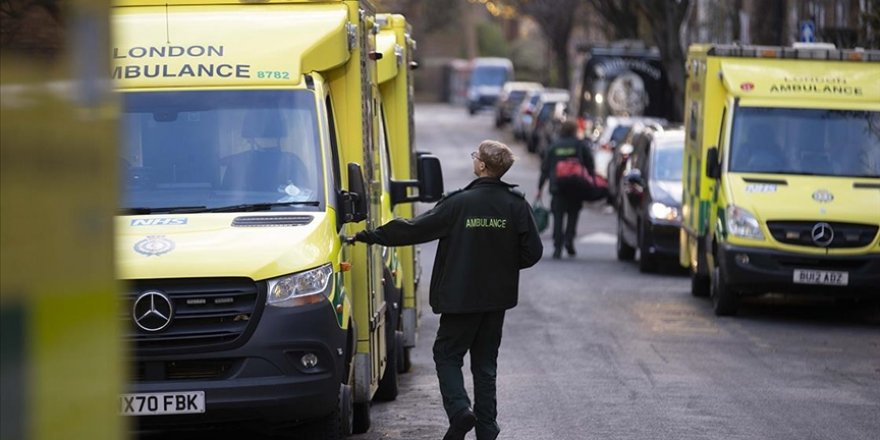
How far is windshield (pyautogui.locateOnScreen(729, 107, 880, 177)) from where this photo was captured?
15.8 metres

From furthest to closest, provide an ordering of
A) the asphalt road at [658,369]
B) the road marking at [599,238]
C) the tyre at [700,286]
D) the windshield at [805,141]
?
the road marking at [599,238]
the tyre at [700,286]
the windshield at [805,141]
the asphalt road at [658,369]

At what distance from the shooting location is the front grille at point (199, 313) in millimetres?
7633

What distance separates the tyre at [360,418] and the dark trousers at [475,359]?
101 cm

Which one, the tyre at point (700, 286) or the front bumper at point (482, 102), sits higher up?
the front bumper at point (482, 102)

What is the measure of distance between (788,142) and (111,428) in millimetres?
13141

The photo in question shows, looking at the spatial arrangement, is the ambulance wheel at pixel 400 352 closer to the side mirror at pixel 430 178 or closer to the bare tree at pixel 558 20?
the side mirror at pixel 430 178

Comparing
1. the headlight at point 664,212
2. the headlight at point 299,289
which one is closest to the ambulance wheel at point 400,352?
the headlight at point 299,289

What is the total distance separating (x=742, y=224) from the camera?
50.4ft

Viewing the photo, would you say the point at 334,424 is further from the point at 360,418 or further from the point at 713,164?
the point at 713,164

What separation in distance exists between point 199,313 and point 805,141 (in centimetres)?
953

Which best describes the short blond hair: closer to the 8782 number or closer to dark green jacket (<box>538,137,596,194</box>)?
the 8782 number

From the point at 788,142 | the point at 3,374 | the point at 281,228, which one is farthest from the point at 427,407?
the point at 3,374

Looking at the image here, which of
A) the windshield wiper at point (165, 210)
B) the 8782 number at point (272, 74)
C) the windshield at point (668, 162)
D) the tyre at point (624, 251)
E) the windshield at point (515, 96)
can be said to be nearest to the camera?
the windshield wiper at point (165, 210)

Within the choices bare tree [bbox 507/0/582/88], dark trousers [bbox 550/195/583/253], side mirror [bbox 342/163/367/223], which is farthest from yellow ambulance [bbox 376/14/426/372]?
bare tree [bbox 507/0/582/88]
